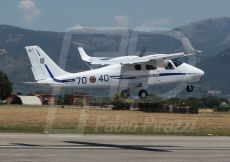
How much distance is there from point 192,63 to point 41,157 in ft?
157

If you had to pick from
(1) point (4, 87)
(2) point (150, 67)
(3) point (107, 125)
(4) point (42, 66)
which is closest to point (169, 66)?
(2) point (150, 67)

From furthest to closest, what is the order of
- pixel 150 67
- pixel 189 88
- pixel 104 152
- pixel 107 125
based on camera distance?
pixel 150 67 < pixel 189 88 < pixel 107 125 < pixel 104 152

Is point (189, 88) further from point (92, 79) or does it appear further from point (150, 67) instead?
point (92, 79)

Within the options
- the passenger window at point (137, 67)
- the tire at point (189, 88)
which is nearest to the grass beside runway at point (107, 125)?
the tire at point (189, 88)

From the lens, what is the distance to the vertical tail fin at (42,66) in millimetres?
63562

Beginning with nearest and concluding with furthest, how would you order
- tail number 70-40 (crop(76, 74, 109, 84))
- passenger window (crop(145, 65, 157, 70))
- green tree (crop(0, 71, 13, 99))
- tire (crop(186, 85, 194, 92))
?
1. tail number 70-40 (crop(76, 74, 109, 84))
2. tire (crop(186, 85, 194, 92))
3. passenger window (crop(145, 65, 157, 70))
4. green tree (crop(0, 71, 13, 99))

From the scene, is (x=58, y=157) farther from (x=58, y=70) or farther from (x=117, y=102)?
(x=117, y=102)

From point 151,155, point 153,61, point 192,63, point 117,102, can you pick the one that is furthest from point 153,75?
point 151,155

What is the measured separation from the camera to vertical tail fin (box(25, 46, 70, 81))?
63.6 m

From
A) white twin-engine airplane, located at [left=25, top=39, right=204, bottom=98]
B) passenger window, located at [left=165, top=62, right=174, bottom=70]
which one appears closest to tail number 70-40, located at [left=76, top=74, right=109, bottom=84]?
white twin-engine airplane, located at [left=25, top=39, right=204, bottom=98]

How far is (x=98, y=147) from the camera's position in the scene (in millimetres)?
25047

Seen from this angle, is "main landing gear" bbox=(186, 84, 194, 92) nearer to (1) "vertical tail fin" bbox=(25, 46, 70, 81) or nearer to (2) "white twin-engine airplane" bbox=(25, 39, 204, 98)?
(2) "white twin-engine airplane" bbox=(25, 39, 204, 98)

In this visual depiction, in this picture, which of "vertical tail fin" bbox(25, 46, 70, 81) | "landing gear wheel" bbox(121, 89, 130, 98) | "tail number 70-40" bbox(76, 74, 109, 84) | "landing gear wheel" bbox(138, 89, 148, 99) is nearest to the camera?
"tail number 70-40" bbox(76, 74, 109, 84)

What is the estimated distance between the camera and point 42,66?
2574 inches
